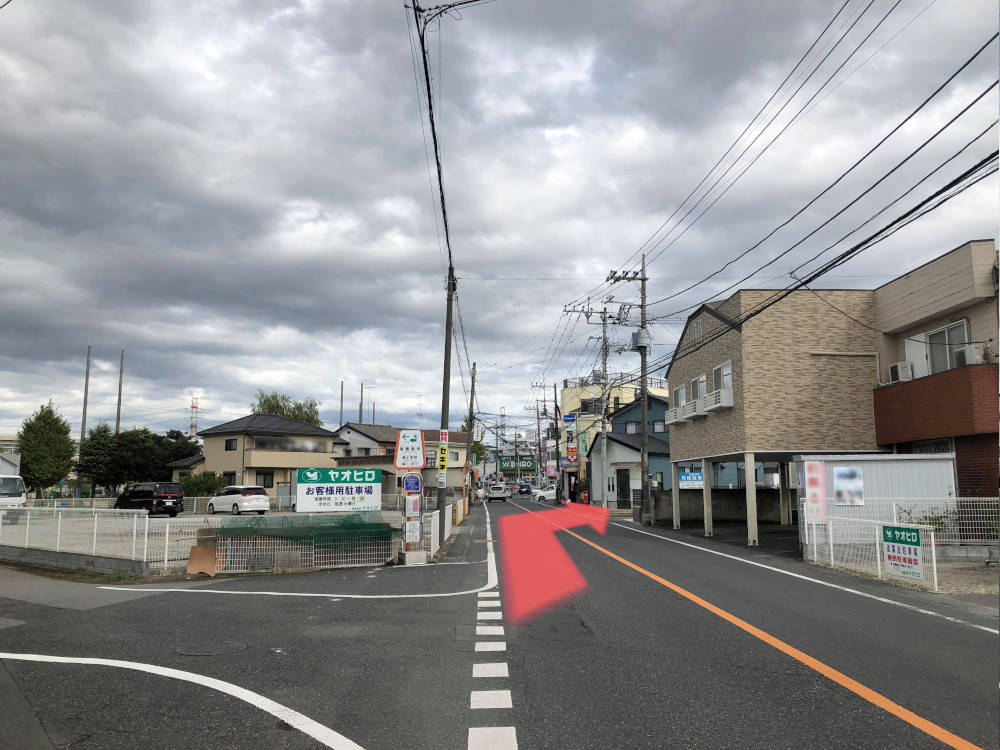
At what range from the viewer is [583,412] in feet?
257

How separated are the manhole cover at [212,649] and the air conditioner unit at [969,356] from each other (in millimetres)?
19489

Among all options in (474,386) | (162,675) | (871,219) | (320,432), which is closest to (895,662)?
(162,675)

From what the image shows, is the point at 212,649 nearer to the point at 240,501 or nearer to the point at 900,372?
the point at 900,372

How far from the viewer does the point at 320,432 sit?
5828 centimetres

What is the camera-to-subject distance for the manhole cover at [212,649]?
7367mm

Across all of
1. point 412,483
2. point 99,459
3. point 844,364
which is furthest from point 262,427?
point 844,364

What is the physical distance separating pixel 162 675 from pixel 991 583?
12.9 metres

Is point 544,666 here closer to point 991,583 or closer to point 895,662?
point 895,662

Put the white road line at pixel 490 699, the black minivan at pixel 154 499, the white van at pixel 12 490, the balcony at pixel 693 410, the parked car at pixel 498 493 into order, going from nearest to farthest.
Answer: the white road line at pixel 490 699 < the balcony at pixel 693 410 < the white van at pixel 12 490 < the black minivan at pixel 154 499 < the parked car at pixel 498 493

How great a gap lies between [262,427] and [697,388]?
37.8 m

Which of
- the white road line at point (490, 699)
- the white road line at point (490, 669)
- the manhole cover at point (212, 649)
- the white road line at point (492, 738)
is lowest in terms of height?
the manhole cover at point (212, 649)

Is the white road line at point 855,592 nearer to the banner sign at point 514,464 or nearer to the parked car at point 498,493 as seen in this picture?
the parked car at point 498,493

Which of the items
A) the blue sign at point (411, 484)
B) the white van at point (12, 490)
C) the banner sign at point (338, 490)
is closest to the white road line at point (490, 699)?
the blue sign at point (411, 484)
